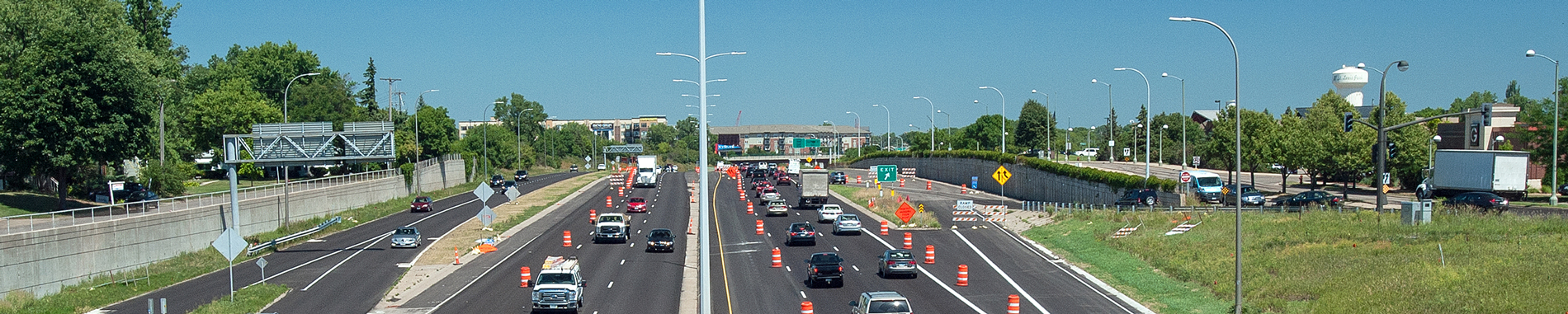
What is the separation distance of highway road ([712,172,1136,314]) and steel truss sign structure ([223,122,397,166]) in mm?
19143

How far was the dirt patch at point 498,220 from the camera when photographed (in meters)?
47.7

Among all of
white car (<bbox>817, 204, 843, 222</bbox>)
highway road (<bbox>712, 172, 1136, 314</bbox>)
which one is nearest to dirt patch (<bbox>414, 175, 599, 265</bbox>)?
highway road (<bbox>712, 172, 1136, 314</bbox>)

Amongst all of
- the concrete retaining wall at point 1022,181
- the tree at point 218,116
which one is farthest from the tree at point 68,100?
the concrete retaining wall at point 1022,181

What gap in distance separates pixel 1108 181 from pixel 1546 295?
141 feet

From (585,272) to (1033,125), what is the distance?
4839 inches

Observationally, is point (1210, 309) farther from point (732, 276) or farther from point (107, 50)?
point (107, 50)

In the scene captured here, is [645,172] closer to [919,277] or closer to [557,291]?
[919,277]

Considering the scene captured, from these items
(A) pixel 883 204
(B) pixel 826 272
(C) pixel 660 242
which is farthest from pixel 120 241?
(A) pixel 883 204

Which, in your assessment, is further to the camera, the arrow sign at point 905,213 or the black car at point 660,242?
the arrow sign at point 905,213

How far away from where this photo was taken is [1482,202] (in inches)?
1932

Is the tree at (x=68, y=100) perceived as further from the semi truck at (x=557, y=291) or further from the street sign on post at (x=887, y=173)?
the street sign on post at (x=887, y=173)

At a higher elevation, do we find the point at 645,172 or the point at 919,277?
the point at 645,172

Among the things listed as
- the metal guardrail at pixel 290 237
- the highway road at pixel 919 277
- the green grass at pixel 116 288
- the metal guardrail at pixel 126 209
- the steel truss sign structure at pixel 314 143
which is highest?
the steel truss sign structure at pixel 314 143

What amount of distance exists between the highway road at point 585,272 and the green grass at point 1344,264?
15.4m
